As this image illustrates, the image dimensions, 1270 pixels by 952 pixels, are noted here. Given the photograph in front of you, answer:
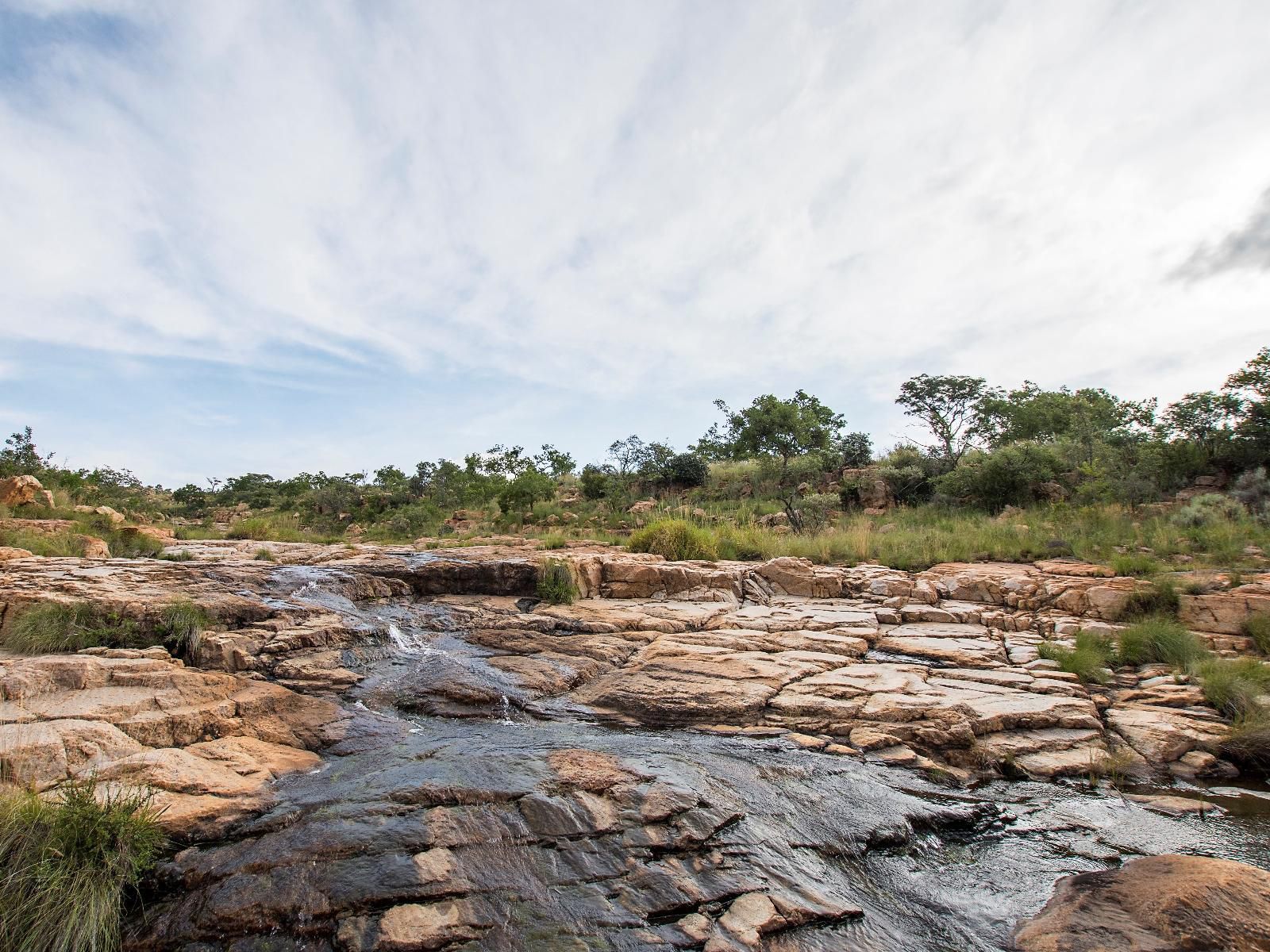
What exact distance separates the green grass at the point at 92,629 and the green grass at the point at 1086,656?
7.81 meters

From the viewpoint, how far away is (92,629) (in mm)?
4816

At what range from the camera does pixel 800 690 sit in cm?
480

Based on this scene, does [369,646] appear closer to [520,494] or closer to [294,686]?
[294,686]

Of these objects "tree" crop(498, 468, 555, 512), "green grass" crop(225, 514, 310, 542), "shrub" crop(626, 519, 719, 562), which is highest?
"tree" crop(498, 468, 555, 512)

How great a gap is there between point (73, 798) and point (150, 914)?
634 mm

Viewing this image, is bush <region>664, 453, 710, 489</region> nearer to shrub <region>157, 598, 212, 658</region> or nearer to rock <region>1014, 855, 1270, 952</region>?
shrub <region>157, 598, 212, 658</region>

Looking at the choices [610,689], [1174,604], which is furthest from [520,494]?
[1174,604]

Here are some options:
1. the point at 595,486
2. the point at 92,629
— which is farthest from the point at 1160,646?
the point at 595,486

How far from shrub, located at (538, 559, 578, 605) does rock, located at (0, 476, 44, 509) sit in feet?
30.6

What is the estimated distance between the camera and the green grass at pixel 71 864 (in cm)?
216

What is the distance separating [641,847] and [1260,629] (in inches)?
267

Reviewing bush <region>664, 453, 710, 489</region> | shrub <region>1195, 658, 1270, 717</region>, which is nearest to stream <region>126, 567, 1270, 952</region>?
shrub <region>1195, 658, 1270, 717</region>

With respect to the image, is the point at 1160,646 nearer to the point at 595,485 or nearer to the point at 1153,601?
the point at 1153,601

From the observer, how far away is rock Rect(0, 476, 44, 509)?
9789mm
